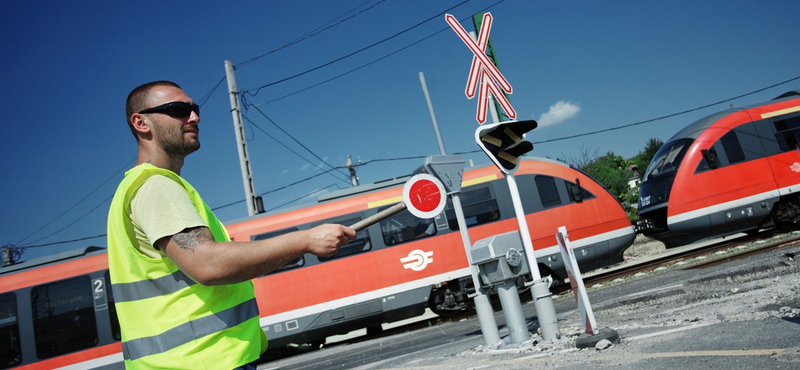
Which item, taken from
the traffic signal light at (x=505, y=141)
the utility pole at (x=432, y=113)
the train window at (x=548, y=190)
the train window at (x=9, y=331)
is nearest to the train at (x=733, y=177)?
the train window at (x=548, y=190)

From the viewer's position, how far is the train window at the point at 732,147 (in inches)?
535

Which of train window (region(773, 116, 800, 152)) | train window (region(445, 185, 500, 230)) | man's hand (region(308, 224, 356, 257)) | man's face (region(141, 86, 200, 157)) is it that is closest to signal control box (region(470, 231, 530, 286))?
man's hand (region(308, 224, 356, 257))

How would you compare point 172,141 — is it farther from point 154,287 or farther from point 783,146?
point 783,146

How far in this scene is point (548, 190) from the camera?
43.0ft

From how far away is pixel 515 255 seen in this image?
21.7 feet

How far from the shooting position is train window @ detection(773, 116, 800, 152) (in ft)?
45.3

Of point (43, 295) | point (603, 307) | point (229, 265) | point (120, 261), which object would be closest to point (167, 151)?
point (120, 261)

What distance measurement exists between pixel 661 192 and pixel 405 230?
6.84 m

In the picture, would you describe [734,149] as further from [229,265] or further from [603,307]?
[229,265]

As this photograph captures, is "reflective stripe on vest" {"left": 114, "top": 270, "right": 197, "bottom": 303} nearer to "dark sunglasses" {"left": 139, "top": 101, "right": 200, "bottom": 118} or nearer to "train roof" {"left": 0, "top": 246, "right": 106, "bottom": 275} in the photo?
"dark sunglasses" {"left": 139, "top": 101, "right": 200, "bottom": 118}

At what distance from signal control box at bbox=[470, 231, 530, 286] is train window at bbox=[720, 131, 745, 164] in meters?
9.60

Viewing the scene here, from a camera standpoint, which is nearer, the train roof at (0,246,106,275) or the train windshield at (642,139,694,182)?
the train roof at (0,246,106,275)

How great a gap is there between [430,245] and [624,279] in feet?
14.6

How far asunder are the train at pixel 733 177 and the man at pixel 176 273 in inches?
543
